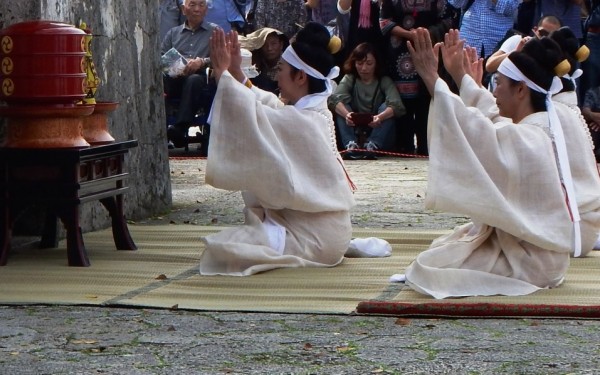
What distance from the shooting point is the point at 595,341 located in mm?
4633

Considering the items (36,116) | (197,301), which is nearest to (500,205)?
(197,301)

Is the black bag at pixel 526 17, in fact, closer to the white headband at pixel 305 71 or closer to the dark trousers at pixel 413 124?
the dark trousers at pixel 413 124


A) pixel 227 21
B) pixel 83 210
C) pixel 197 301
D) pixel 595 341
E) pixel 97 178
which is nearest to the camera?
pixel 595 341

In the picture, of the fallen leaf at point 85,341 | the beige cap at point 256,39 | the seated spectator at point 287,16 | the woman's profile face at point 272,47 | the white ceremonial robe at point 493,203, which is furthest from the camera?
the seated spectator at point 287,16

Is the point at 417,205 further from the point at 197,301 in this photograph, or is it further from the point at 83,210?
the point at 197,301

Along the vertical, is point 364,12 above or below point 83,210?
above

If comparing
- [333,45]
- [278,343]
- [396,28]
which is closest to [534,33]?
[396,28]

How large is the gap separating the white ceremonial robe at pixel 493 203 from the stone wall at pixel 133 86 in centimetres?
249

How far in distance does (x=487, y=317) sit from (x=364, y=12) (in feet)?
22.2

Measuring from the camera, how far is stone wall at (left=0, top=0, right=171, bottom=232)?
24.5ft

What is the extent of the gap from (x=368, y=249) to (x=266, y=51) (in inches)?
208

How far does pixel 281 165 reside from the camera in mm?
6160

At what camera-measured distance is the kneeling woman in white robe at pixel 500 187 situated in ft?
18.0

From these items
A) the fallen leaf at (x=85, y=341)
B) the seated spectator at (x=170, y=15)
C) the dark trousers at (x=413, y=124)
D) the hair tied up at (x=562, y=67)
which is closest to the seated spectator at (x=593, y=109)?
the dark trousers at (x=413, y=124)
